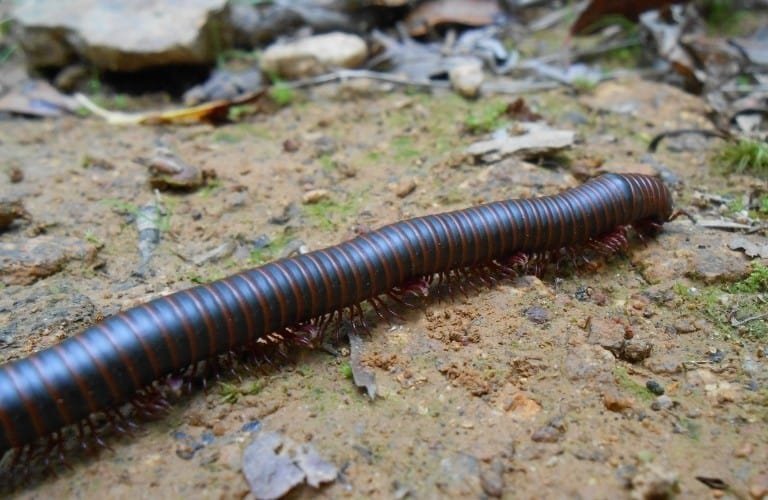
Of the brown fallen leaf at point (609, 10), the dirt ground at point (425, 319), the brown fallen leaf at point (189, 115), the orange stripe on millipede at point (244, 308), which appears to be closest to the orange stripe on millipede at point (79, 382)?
the dirt ground at point (425, 319)

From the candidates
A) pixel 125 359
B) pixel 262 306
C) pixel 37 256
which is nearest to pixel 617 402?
pixel 262 306

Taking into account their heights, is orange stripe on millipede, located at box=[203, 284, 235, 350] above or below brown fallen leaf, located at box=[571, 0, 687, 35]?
below

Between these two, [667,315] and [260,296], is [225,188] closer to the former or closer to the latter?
[260,296]

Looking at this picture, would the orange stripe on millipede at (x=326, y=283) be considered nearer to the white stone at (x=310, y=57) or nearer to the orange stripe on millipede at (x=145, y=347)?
the orange stripe on millipede at (x=145, y=347)

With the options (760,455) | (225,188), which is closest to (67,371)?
(225,188)

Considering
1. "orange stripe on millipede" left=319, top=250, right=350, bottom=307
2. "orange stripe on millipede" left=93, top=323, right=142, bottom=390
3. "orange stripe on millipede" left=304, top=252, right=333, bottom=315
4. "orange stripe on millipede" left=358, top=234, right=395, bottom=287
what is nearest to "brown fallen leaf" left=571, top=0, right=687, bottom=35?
"orange stripe on millipede" left=358, top=234, right=395, bottom=287

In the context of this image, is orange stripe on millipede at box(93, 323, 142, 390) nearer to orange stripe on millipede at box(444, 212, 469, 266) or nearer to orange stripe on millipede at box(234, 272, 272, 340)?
orange stripe on millipede at box(234, 272, 272, 340)
